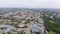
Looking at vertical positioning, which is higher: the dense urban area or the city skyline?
the city skyline

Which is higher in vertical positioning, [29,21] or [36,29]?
[29,21]

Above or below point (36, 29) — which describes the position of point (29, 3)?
above

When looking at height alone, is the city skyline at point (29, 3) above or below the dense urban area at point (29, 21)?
above

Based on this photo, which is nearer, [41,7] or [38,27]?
[38,27]

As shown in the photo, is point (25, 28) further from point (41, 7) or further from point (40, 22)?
point (41, 7)

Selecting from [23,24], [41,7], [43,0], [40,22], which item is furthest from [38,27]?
[43,0]

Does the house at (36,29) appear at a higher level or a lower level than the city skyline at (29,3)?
lower

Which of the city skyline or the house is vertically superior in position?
the city skyline

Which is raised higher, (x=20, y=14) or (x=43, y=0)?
(x=43, y=0)
